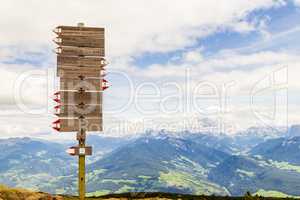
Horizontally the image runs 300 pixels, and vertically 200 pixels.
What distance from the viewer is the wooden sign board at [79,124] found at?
2889cm

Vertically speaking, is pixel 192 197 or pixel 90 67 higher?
pixel 90 67

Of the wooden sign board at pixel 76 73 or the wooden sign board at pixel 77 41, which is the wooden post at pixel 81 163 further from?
the wooden sign board at pixel 77 41

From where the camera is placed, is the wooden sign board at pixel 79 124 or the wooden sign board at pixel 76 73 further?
the wooden sign board at pixel 79 124

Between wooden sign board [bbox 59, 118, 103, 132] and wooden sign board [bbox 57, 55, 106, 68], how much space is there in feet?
13.6

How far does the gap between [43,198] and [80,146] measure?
265 inches

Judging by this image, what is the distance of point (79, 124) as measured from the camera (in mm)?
29328

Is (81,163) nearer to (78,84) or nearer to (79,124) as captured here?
(79,124)

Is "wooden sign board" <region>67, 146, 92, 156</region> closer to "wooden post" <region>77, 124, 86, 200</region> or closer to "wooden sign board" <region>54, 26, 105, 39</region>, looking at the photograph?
"wooden post" <region>77, 124, 86, 200</region>

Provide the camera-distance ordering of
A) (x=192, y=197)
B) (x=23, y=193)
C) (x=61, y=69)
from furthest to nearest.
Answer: (x=192, y=197) < (x=23, y=193) < (x=61, y=69)

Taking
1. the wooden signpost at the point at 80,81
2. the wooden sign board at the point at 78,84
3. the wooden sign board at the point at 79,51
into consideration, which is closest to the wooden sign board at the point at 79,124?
the wooden signpost at the point at 80,81

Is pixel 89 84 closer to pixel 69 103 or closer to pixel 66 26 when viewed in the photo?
pixel 69 103

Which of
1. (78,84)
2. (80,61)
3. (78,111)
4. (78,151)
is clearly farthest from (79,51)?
(78,151)

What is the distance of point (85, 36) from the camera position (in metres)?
29.2

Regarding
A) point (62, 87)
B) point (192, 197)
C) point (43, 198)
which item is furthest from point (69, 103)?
point (192, 197)
